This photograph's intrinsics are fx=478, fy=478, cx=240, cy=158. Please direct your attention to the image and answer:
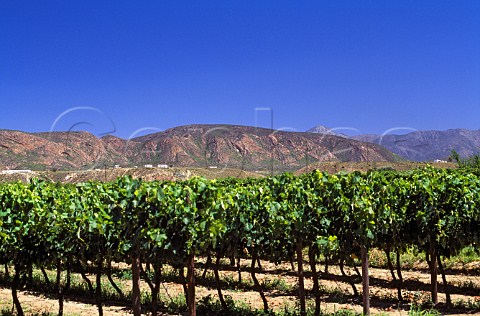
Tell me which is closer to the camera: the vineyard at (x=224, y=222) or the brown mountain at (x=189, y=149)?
the vineyard at (x=224, y=222)

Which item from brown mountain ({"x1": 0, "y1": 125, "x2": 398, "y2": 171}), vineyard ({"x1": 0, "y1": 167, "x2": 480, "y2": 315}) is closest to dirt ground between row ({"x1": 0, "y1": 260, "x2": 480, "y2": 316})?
vineyard ({"x1": 0, "y1": 167, "x2": 480, "y2": 315})

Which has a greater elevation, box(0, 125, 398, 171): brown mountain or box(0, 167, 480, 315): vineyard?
box(0, 125, 398, 171): brown mountain

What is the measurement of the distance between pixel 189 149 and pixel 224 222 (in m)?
97.7

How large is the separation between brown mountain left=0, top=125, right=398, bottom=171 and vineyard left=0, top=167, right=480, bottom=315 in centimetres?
7486

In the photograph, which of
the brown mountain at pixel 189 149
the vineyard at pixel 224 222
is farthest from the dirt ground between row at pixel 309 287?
the brown mountain at pixel 189 149

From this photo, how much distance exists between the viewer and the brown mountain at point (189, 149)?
296 ft

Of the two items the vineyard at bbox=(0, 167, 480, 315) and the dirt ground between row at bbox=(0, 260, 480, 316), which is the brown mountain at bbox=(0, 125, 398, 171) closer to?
the dirt ground between row at bbox=(0, 260, 480, 316)

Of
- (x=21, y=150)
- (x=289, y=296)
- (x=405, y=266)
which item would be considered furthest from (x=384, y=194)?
(x=21, y=150)

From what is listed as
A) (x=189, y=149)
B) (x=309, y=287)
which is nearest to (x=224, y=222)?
(x=309, y=287)

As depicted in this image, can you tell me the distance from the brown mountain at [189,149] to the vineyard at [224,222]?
246ft

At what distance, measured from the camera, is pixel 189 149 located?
10581 cm

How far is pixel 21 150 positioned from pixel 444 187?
90013 millimetres

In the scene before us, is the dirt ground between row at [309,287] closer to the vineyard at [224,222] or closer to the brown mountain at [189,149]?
the vineyard at [224,222]

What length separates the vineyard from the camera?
7.95 metres
